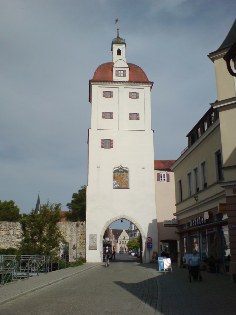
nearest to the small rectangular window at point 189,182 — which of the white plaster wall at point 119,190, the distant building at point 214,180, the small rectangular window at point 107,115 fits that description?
the distant building at point 214,180

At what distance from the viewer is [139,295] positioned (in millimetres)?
12414

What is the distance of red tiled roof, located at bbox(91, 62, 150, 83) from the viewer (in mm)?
47062

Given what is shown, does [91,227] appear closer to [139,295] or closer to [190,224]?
[190,224]

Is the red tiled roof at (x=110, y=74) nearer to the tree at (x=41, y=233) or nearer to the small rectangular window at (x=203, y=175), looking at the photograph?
the tree at (x=41, y=233)

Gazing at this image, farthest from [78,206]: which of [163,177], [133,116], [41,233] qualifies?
[41,233]

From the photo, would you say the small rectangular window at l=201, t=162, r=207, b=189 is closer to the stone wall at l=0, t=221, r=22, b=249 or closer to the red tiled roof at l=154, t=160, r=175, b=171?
the red tiled roof at l=154, t=160, r=175, b=171

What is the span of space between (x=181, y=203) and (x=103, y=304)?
19470mm

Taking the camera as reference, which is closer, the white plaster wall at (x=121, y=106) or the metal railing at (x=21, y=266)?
the metal railing at (x=21, y=266)

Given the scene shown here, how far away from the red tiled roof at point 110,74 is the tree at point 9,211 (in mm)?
31661

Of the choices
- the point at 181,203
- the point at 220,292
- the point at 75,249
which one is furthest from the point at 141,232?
the point at 220,292

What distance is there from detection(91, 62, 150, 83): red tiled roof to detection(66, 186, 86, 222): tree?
882 inches

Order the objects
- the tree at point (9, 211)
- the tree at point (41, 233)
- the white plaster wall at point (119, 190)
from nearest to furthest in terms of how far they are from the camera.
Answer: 1. the tree at point (41, 233)
2. the white plaster wall at point (119, 190)
3. the tree at point (9, 211)

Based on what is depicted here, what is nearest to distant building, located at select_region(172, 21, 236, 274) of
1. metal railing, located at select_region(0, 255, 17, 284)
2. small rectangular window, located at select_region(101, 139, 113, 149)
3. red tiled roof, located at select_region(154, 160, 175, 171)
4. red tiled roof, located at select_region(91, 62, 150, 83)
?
metal railing, located at select_region(0, 255, 17, 284)

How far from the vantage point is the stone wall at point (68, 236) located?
137 feet
